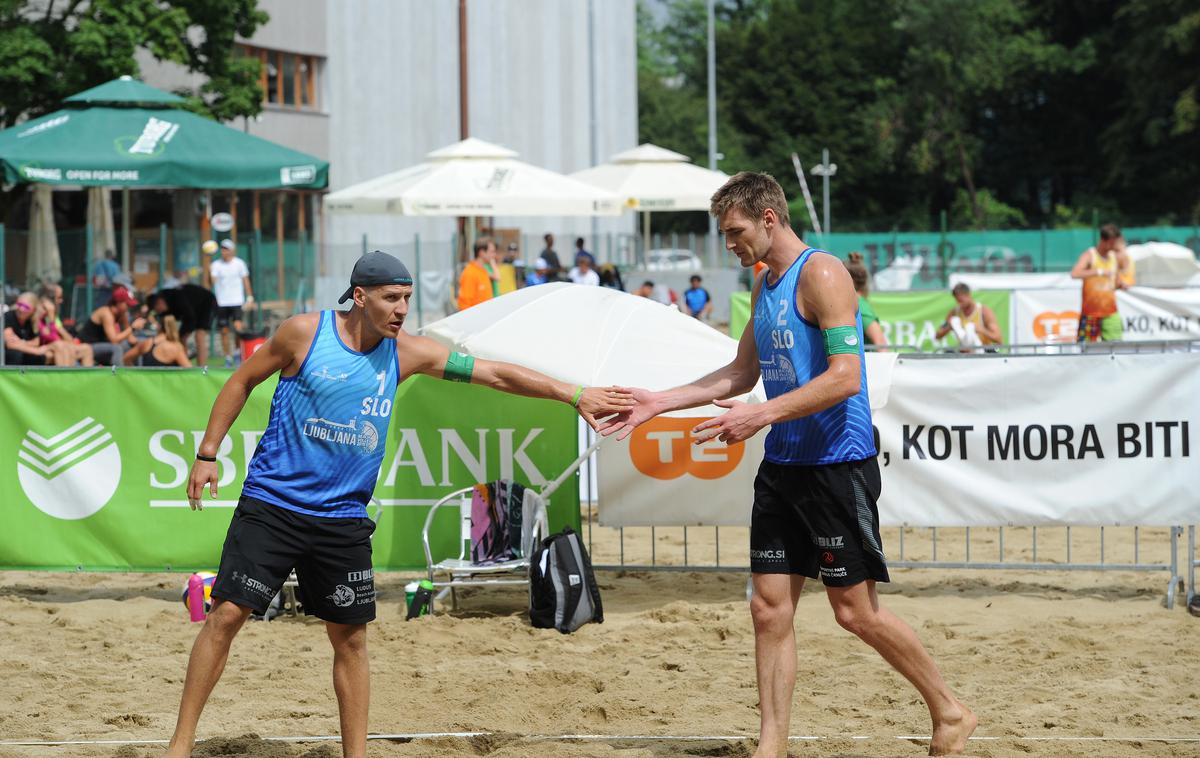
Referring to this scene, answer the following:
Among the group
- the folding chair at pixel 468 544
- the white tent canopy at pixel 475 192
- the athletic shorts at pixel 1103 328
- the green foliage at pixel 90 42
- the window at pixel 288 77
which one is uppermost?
the window at pixel 288 77

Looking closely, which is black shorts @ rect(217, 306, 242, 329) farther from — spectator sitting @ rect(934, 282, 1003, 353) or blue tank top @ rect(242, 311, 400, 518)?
blue tank top @ rect(242, 311, 400, 518)

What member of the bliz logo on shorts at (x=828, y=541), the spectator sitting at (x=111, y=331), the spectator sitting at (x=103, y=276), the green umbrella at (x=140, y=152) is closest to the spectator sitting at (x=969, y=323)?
the green umbrella at (x=140, y=152)

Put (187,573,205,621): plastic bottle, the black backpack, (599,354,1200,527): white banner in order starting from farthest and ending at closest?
1. (599,354,1200,527): white banner
2. (187,573,205,621): plastic bottle
3. the black backpack

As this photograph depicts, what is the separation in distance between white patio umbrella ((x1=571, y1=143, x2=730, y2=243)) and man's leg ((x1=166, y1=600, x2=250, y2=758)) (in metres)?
16.9

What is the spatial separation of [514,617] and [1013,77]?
62239mm

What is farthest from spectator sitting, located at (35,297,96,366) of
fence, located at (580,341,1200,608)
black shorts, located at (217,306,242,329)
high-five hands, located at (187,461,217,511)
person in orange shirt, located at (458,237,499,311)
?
high-five hands, located at (187,461,217,511)

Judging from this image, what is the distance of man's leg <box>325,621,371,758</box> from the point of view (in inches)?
201

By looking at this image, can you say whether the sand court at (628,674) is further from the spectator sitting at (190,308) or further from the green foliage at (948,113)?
the green foliage at (948,113)

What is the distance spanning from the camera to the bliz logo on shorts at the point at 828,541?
5.14m

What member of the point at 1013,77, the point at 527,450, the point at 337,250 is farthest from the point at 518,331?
the point at 1013,77

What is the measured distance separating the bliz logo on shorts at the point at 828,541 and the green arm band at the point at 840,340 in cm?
66

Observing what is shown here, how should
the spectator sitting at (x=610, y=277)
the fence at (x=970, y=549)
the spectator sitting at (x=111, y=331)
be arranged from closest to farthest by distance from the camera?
the fence at (x=970, y=549)
the spectator sitting at (x=111, y=331)
the spectator sitting at (x=610, y=277)

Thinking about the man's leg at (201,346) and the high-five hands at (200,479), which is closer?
the high-five hands at (200,479)

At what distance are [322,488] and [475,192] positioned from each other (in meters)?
14.1
